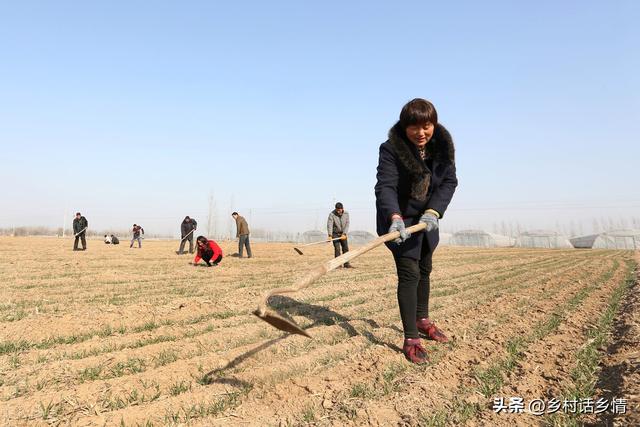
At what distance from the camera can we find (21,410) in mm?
2240

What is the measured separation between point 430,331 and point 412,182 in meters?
1.48

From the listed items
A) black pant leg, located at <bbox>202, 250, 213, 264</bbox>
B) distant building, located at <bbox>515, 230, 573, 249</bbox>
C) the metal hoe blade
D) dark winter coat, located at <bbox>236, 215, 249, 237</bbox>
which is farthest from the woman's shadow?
distant building, located at <bbox>515, 230, 573, 249</bbox>

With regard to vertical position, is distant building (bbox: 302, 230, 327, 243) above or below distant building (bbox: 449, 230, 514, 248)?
above

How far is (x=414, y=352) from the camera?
9.99 feet

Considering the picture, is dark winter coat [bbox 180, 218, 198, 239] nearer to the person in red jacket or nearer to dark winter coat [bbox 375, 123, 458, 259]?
the person in red jacket

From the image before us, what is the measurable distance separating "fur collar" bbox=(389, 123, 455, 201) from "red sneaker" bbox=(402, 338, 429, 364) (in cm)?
122

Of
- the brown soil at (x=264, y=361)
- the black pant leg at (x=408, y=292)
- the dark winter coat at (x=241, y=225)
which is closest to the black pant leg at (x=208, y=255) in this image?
the dark winter coat at (x=241, y=225)

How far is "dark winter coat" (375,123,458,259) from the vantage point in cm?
316

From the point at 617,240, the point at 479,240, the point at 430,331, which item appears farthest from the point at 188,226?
the point at 617,240

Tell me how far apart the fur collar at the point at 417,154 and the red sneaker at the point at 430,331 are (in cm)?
124

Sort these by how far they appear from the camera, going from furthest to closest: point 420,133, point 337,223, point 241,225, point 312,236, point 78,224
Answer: point 312,236, point 78,224, point 241,225, point 337,223, point 420,133

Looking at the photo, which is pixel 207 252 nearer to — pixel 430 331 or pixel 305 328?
pixel 305 328

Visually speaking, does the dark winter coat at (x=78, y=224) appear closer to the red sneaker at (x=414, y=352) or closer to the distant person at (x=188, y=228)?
the distant person at (x=188, y=228)

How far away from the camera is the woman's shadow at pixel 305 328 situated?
2.77 m
